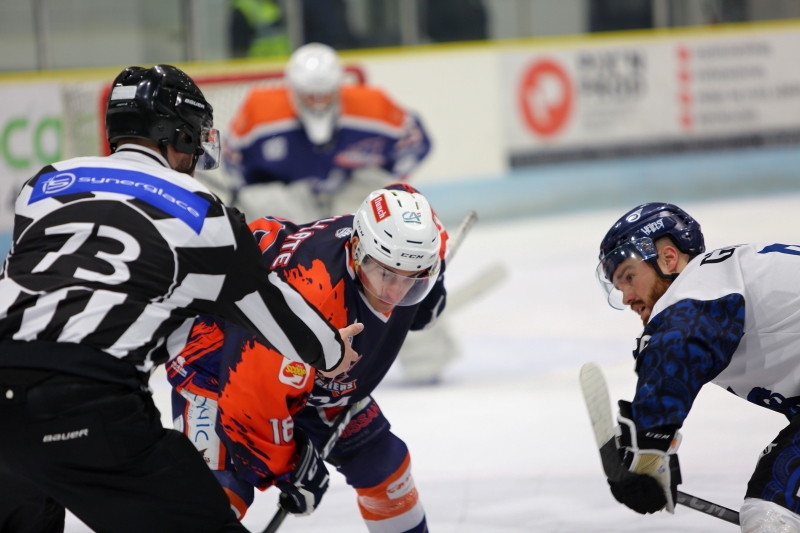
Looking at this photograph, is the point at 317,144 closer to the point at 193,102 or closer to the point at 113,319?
the point at 193,102

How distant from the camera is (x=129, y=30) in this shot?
7387 millimetres

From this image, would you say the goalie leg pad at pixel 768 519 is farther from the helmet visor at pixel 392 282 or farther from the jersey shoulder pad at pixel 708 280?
the helmet visor at pixel 392 282

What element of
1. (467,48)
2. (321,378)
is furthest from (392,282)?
(467,48)

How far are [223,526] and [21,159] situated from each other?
203 inches

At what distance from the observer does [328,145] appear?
16.4 feet

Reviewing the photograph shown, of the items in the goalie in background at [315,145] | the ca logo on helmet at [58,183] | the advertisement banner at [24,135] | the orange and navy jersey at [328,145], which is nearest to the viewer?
the ca logo on helmet at [58,183]

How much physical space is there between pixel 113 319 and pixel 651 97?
25.1ft

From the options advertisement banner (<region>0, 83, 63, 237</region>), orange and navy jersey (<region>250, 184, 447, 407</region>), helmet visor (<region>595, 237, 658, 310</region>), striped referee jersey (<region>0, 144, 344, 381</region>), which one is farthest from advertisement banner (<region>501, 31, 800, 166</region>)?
striped referee jersey (<region>0, 144, 344, 381</region>)

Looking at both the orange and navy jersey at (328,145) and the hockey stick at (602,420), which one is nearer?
the hockey stick at (602,420)

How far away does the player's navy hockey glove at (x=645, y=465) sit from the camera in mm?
1842

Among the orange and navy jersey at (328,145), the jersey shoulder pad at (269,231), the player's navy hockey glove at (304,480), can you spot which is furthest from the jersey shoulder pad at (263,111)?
the player's navy hockey glove at (304,480)

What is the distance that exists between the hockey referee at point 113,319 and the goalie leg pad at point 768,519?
0.95m

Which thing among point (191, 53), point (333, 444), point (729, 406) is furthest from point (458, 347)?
point (191, 53)

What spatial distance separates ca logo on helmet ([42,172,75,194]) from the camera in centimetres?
171
